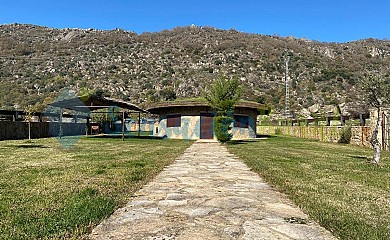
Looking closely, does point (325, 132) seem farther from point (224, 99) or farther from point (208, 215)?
point (208, 215)

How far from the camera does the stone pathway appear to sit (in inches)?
111

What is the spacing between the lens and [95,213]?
3.37 metres

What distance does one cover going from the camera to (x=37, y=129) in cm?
2291

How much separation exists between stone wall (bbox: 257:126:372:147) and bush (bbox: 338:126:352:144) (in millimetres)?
266

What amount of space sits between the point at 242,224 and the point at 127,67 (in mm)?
49734

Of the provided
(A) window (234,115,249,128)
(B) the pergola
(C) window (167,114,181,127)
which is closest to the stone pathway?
(B) the pergola

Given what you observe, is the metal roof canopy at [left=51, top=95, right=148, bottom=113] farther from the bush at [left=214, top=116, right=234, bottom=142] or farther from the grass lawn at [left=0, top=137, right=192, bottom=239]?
the grass lawn at [left=0, top=137, right=192, bottom=239]

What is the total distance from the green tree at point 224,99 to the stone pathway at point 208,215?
479 inches

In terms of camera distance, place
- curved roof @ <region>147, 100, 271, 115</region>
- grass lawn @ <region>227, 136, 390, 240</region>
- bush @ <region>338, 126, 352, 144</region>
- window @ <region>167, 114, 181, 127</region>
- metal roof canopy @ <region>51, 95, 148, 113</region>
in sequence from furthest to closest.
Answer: window @ <region>167, 114, 181, 127</region>, curved roof @ <region>147, 100, 271, 115</region>, metal roof canopy @ <region>51, 95, 148, 113</region>, bush @ <region>338, 126, 352, 144</region>, grass lawn @ <region>227, 136, 390, 240</region>

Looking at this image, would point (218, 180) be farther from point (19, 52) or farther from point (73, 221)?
point (19, 52)

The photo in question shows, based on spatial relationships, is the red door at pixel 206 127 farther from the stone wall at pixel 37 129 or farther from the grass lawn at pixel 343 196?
the grass lawn at pixel 343 196

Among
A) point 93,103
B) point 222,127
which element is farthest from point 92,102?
point 222,127

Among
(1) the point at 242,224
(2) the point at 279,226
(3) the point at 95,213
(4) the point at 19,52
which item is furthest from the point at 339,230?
(4) the point at 19,52

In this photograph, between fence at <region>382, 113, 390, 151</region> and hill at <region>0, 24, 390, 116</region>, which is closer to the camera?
fence at <region>382, 113, 390, 151</region>
